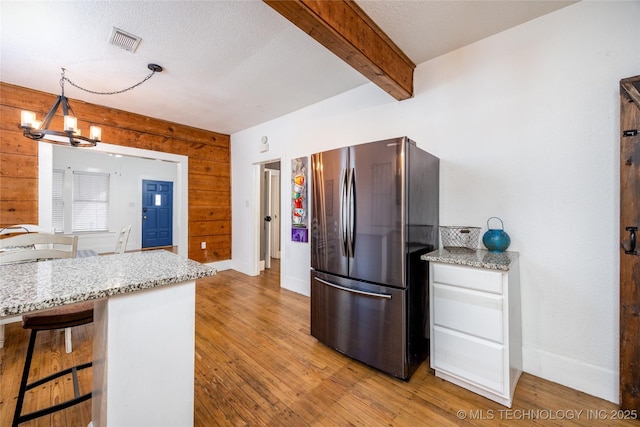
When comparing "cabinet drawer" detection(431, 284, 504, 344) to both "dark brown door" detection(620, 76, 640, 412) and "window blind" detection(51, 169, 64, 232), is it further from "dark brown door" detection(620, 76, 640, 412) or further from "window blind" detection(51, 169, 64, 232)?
"window blind" detection(51, 169, 64, 232)

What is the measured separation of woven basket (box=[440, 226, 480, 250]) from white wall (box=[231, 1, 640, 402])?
14 cm

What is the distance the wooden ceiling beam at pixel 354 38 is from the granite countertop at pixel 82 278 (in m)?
1.37

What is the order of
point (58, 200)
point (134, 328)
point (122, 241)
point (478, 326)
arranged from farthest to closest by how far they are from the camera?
point (58, 200), point (122, 241), point (478, 326), point (134, 328)

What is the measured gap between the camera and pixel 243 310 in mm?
2984

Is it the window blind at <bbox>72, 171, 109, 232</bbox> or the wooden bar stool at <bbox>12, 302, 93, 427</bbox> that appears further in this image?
the window blind at <bbox>72, 171, 109, 232</bbox>

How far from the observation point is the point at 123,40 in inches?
83.1

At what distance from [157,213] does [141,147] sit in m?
4.18

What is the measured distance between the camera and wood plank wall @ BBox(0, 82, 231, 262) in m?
2.96

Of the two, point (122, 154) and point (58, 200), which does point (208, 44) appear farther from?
point (58, 200)

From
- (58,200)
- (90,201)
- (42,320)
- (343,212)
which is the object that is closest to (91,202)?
(90,201)

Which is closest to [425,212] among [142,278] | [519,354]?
[519,354]

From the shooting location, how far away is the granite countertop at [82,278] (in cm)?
79

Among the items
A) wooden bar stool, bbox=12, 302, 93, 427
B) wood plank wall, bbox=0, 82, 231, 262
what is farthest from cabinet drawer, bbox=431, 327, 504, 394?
wood plank wall, bbox=0, 82, 231, 262

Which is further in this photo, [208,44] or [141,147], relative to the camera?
[141,147]
